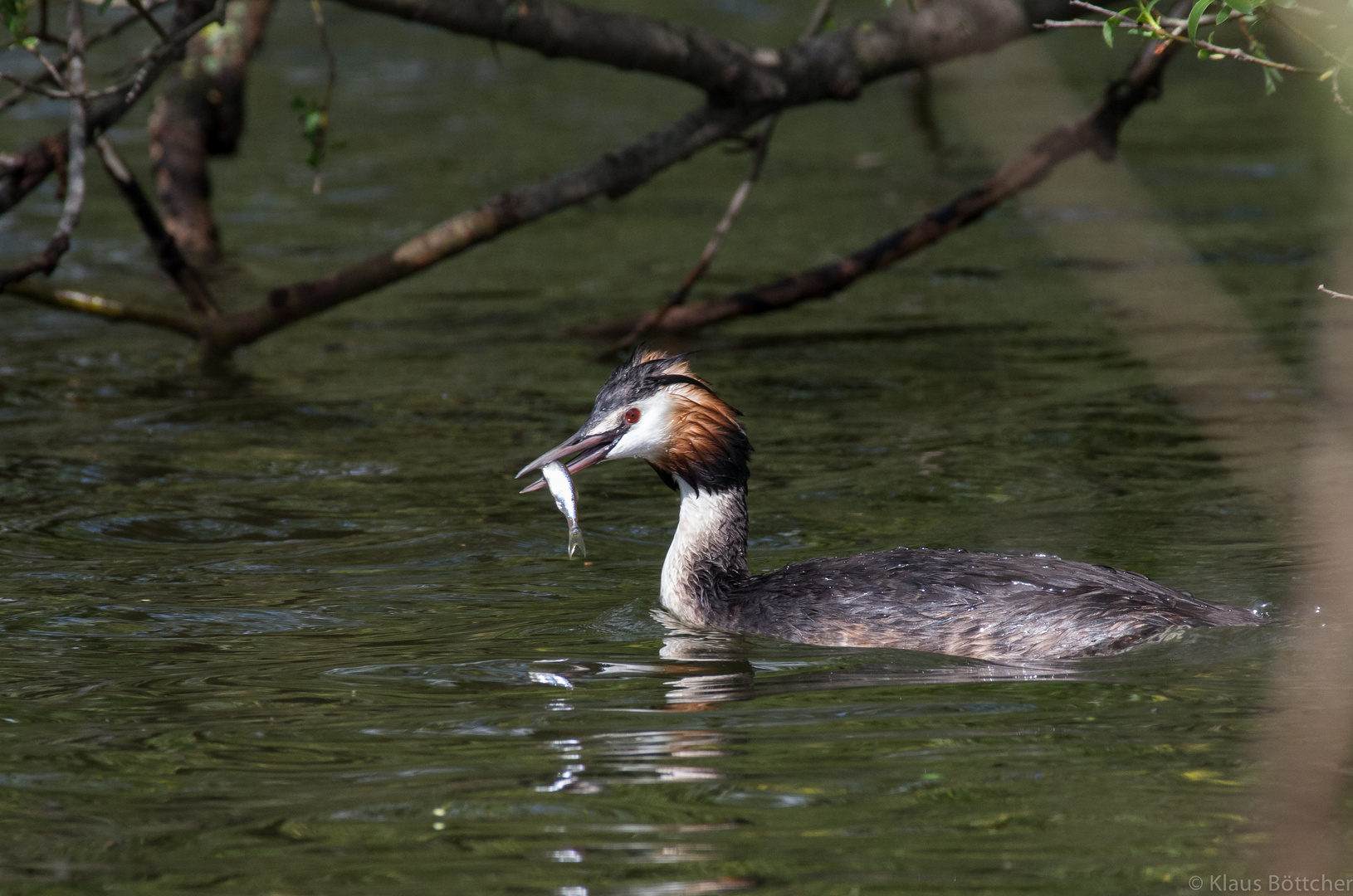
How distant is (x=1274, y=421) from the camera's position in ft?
33.2

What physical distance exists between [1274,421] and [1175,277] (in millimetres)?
4150

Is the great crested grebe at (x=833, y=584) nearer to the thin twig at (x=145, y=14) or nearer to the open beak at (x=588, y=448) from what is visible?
the open beak at (x=588, y=448)

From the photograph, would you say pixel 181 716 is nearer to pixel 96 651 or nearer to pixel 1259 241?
pixel 96 651

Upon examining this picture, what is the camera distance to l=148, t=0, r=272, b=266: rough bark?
47.5ft

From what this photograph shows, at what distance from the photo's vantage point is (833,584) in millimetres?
6867

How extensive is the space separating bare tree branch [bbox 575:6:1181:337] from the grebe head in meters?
4.70

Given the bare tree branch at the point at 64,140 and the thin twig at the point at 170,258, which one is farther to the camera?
the thin twig at the point at 170,258

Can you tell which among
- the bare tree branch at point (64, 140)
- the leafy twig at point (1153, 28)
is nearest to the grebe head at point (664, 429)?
the leafy twig at point (1153, 28)

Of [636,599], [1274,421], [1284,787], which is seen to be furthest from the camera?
[1274,421]

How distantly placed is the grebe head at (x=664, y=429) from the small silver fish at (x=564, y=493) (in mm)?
72

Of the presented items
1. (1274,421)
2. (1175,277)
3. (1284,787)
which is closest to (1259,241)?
(1175,277)

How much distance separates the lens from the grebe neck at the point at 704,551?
7180 mm

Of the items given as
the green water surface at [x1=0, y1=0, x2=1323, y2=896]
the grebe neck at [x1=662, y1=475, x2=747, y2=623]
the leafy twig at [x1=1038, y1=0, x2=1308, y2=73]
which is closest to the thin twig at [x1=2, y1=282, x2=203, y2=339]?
the green water surface at [x1=0, y1=0, x2=1323, y2=896]

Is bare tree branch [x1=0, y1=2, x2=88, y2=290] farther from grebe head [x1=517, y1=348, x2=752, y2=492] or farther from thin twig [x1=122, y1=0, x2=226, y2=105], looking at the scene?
grebe head [x1=517, y1=348, x2=752, y2=492]
